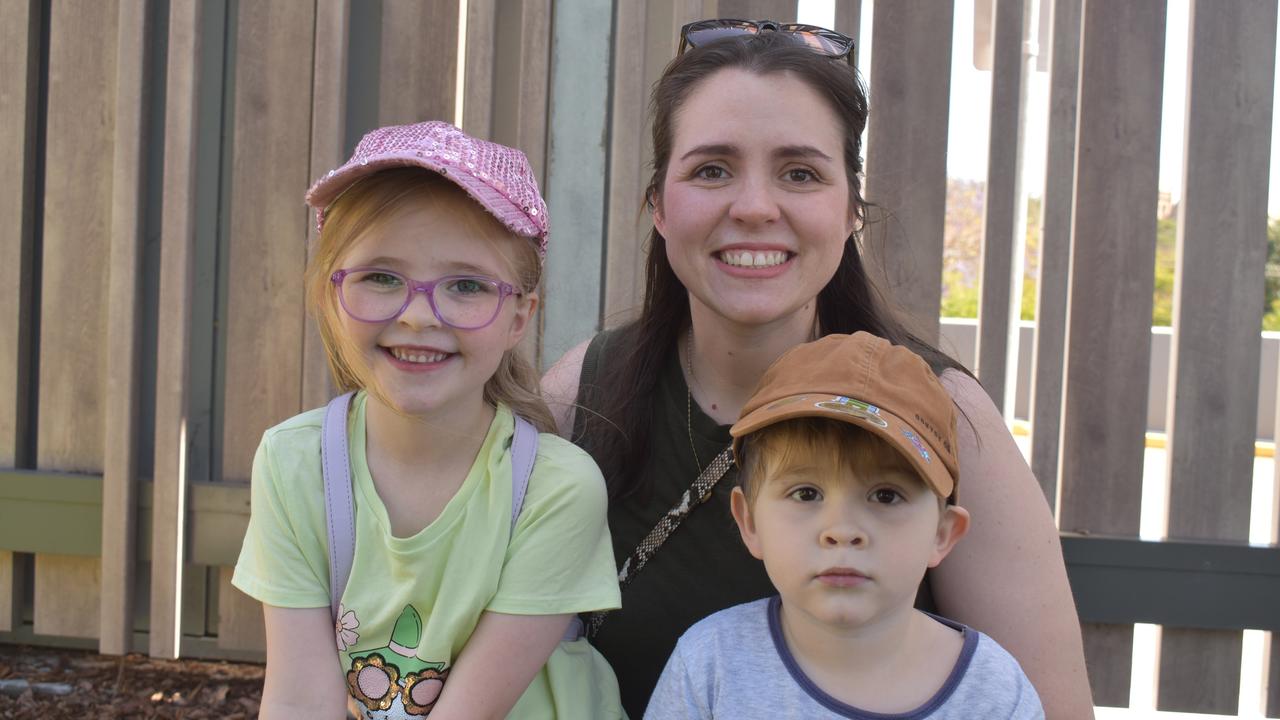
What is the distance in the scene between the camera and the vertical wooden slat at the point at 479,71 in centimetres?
340

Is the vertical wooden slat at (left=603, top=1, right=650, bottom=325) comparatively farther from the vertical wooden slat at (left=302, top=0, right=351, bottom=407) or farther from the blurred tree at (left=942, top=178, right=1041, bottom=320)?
the blurred tree at (left=942, top=178, right=1041, bottom=320)

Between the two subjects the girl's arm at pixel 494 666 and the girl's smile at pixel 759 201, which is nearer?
the girl's arm at pixel 494 666

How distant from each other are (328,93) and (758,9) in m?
1.30

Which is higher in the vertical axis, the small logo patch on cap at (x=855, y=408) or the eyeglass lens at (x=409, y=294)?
the eyeglass lens at (x=409, y=294)

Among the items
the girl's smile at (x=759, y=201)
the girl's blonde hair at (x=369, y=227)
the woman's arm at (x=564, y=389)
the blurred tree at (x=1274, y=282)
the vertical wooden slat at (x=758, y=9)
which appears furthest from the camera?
the blurred tree at (x=1274, y=282)

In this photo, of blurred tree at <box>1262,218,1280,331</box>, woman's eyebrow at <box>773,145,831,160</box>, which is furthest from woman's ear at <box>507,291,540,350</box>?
blurred tree at <box>1262,218,1280,331</box>

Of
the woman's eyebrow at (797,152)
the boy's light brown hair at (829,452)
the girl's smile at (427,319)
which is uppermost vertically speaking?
the woman's eyebrow at (797,152)

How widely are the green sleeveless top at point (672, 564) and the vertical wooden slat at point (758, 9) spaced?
1.46 meters

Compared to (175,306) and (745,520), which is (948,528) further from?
(175,306)

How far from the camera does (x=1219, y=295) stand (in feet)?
11.3

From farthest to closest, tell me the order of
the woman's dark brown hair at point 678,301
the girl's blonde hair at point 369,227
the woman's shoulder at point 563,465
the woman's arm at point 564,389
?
the woman's arm at point 564,389
the woman's dark brown hair at point 678,301
the woman's shoulder at point 563,465
the girl's blonde hair at point 369,227

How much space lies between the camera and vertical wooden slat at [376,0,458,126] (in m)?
3.56

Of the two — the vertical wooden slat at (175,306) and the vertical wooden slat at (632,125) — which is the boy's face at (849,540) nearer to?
the vertical wooden slat at (632,125)

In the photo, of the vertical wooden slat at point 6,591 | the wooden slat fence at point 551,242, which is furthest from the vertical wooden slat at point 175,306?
the vertical wooden slat at point 6,591
